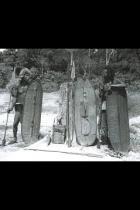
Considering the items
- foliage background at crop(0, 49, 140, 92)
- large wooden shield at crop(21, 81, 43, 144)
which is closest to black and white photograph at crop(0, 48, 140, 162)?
large wooden shield at crop(21, 81, 43, 144)

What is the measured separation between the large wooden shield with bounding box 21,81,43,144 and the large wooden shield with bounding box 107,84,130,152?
128 cm

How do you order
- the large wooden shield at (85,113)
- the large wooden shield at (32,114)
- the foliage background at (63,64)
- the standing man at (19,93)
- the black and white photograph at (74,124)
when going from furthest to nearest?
the foliage background at (63,64) < the standing man at (19,93) < the large wooden shield at (32,114) < the large wooden shield at (85,113) < the black and white photograph at (74,124)

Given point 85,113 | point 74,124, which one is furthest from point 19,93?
point 85,113

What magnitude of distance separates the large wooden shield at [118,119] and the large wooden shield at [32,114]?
128 centimetres

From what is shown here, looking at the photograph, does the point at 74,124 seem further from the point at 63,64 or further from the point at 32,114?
the point at 63,64

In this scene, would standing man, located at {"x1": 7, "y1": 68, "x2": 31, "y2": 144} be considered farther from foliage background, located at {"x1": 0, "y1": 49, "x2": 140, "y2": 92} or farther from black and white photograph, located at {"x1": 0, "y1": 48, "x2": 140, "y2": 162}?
foliage background, located at {"x1": 0, "y1": 49, "x2": 140, "y2": 92}

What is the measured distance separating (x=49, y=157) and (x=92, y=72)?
244 inches

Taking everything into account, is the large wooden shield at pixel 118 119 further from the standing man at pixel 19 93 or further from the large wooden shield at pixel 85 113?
the standing man at pixel 19 93

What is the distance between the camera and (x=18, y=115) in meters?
4.84

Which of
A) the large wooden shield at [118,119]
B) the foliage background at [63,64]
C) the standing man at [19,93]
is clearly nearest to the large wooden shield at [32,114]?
the standing man at [19,93]

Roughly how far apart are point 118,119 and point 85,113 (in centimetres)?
58

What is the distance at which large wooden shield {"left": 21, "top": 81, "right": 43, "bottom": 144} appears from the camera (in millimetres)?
4727

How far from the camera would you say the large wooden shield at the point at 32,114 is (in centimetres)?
473

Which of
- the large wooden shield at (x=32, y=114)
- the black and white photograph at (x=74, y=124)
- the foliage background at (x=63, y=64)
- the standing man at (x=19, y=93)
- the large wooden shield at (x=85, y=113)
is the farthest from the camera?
the foliage background at (x=63, y=64)
